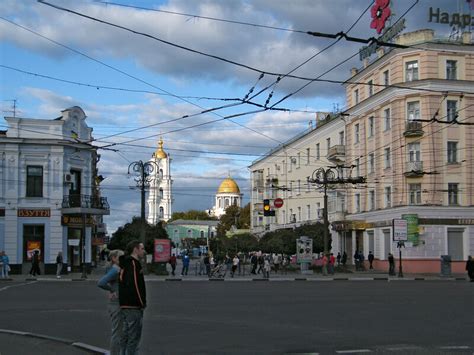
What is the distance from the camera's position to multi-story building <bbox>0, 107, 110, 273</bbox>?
149 ft

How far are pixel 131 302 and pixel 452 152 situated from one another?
45624 millimetres

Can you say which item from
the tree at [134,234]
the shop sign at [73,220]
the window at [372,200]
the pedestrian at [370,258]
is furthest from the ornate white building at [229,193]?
the shop sign at [73,220]

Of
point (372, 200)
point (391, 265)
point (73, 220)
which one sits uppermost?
point (372, 200)

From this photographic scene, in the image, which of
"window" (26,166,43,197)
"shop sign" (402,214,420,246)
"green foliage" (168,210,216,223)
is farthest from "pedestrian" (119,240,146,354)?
"green foliage" (168,210,216,223)

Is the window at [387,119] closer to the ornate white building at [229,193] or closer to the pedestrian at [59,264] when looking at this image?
the pedestrian at [59,264]

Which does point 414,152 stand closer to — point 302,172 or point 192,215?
point 302,172

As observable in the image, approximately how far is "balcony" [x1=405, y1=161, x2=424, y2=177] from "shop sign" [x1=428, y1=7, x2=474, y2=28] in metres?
10.7

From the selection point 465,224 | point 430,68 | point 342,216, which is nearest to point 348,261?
point 342,216

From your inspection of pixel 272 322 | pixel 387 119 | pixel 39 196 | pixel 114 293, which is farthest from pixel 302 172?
pixel 114 293

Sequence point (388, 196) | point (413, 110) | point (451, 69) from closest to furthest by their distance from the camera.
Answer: point (451, 69)
point (413, 110)
point (388, 196)

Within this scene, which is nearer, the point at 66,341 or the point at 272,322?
the point at 66,341

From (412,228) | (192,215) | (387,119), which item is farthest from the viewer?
(192,215)

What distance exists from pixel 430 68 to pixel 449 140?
5613 millimetres

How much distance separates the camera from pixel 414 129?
162 feet
